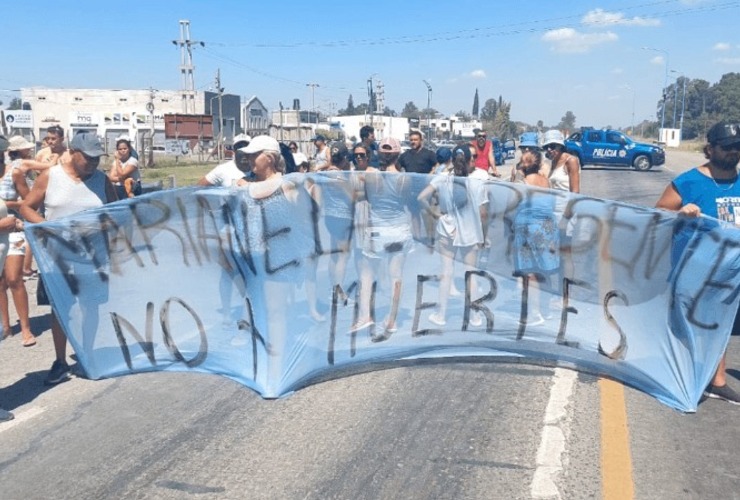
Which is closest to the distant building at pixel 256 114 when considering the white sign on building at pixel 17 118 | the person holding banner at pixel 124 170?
the white sign on building at pixel 17 118

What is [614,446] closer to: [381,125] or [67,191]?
[67,191]

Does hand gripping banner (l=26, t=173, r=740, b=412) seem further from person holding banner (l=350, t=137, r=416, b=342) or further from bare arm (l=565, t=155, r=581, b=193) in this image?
bare arm (l=565, t=155, r=581, b=193)

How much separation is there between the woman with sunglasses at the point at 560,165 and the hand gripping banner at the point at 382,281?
244 cm

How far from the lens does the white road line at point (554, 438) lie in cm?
410

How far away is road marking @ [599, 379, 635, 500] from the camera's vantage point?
4.07m

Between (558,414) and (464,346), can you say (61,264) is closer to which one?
(464,346)

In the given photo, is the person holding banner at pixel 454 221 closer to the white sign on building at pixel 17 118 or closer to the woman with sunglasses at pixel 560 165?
the woman with sunglasses at pixel 560 165

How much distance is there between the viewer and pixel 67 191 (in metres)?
5.89

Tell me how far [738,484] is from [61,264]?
430 centimetres

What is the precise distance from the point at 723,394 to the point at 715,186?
1.41 metres

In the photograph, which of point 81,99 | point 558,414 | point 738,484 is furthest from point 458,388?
point 81,99

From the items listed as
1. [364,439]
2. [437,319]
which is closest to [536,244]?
[437,319]

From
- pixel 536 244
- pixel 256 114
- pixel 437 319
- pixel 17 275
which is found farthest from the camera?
pixel 256 114

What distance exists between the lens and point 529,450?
180 inches
